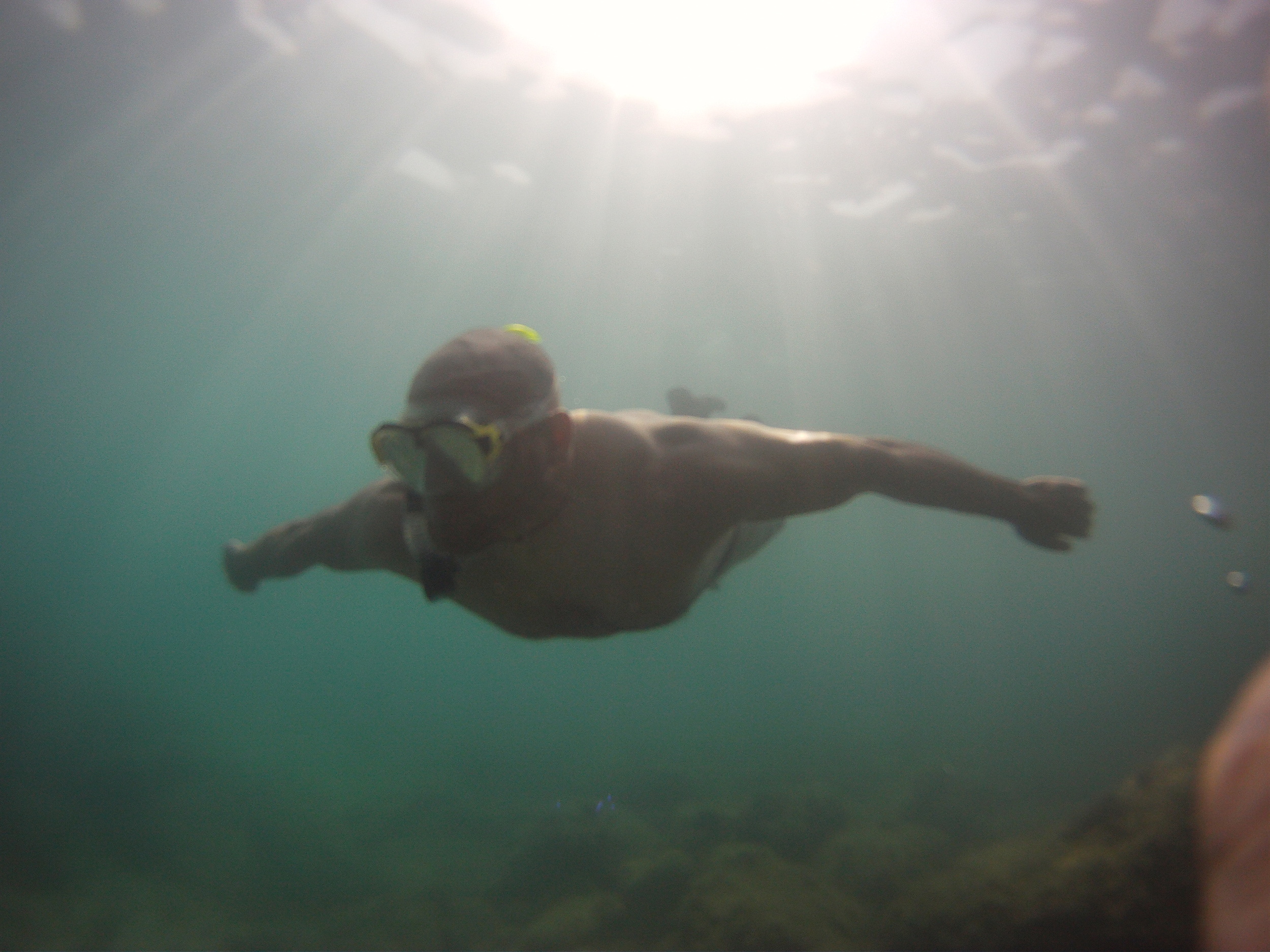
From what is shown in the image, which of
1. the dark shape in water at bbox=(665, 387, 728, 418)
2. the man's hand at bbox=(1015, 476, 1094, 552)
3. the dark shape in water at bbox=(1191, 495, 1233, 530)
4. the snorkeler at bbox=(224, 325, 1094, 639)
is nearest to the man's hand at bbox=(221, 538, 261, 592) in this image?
the snorkeler at bbox=(224, 325, 1094, 639)

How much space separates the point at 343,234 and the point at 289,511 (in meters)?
111

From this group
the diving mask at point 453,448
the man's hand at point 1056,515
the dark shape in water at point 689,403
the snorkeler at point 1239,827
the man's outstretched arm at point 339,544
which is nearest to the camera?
the snorkeler at point 1239,827

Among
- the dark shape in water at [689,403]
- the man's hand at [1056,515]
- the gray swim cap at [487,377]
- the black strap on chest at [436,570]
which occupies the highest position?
the dark shape in water at [689,403]

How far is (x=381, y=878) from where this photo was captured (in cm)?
1146

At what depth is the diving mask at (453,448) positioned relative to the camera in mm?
2359

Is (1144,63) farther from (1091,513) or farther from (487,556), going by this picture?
(487,556)

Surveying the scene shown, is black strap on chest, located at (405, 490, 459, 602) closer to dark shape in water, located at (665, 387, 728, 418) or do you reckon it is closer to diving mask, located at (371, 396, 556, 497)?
diving mask, located at (371, 396, 556, 497)

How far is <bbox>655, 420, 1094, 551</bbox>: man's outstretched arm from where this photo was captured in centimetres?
251

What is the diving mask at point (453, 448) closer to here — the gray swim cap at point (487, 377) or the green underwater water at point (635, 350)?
the gray swim cap at point (487, 377)

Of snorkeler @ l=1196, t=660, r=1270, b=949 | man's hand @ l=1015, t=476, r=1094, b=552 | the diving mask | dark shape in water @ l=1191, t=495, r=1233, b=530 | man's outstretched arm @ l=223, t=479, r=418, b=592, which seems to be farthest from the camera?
dark shape in water @ l=1191, t=495, r=1233, b=530

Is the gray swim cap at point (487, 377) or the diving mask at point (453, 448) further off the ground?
the gray swim cap at point (487, 377)

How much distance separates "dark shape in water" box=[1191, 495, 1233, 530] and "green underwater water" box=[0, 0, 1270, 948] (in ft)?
8.59

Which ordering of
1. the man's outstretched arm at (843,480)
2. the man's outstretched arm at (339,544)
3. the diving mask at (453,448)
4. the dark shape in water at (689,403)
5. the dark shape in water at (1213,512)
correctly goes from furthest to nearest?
the dark shape in water at (689,403), the dark shape in water at (1213,512), the man's outstretched arm at (339,544), the man's outstretched arm at (843,480), the diving mask at (453,448)

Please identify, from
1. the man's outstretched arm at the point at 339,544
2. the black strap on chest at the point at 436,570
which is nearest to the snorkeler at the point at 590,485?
the black strap on chest at the point at 436,570
